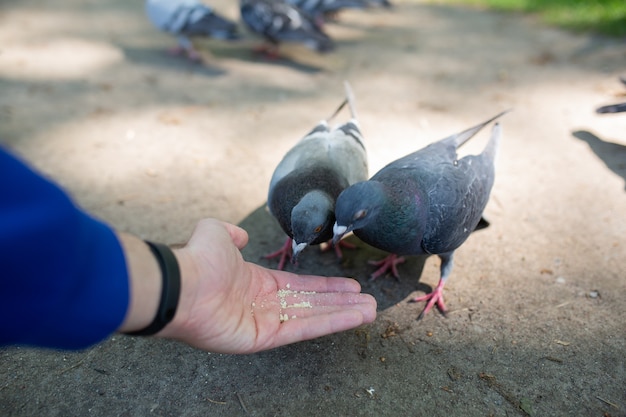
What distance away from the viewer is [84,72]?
591 cm

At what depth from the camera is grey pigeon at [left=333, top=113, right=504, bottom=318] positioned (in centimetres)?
257

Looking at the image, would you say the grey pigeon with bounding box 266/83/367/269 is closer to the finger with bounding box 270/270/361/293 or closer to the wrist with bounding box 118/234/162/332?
the finger with bounding box 270/270/361/293

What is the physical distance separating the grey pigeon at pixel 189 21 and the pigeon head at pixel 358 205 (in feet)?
15.1

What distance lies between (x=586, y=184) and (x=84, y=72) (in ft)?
19.2

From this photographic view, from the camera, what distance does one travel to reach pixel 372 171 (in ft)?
14.1

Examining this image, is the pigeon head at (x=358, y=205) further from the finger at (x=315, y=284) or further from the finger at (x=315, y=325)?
the finger at (x=315, y=325)

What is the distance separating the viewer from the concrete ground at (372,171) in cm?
239

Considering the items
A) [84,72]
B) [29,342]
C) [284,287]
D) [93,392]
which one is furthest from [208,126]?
[29,342]

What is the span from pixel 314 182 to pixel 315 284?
26.6 inches

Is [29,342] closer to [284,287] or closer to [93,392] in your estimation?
[93,392]

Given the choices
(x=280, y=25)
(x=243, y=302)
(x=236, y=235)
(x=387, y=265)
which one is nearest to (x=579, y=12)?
(x=280, y=25)

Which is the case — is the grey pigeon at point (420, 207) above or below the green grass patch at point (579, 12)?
above

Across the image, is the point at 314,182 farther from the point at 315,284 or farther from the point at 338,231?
the point at 315,284

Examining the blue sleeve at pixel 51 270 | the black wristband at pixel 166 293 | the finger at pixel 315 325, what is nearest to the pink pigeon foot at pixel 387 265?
the finger at pixel 315 325
